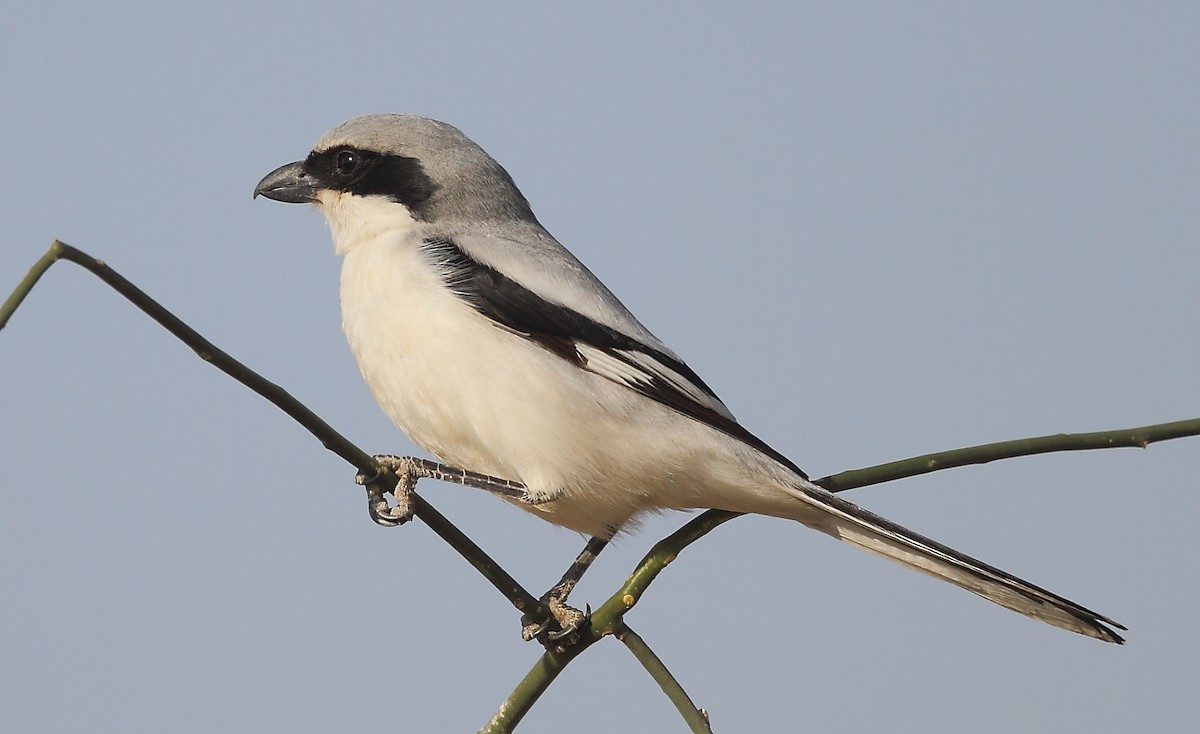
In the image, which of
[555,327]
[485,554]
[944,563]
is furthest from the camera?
[555,327]

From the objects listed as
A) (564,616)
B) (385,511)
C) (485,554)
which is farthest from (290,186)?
(485,554)

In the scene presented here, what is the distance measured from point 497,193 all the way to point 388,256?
57 cm

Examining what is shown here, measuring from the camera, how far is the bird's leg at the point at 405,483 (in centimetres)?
306

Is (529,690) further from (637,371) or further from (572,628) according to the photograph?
(637,371)

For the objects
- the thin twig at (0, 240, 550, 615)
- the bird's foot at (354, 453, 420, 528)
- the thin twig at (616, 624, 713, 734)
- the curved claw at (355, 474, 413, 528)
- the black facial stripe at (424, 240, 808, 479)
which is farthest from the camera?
the black facial stripe at (424, 240, 808, 479)

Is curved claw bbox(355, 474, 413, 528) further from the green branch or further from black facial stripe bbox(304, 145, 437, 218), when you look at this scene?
black facial stripe bbox(304, 145, 437, 218)

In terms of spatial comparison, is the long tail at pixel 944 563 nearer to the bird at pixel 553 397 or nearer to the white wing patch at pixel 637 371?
the bird at pixel 553 397

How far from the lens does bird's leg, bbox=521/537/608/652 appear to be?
319cm

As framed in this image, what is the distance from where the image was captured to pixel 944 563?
3508mm

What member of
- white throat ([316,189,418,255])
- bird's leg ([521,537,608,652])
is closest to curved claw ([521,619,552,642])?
bird's leg ([521,537,608,652])

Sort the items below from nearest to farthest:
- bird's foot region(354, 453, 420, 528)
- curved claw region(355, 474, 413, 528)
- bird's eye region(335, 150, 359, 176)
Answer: bird's foot region(354, 453, 420, 528)
curved claw region(355, 474, 413, 528)
bird's eye region(335, 150, 359, 176)

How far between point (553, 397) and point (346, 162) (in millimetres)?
1415

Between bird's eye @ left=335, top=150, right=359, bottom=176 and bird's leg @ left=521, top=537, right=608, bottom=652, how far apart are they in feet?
5.32

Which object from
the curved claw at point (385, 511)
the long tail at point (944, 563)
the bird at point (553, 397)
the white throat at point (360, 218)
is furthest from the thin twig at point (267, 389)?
the white throat at point (360, 218)
